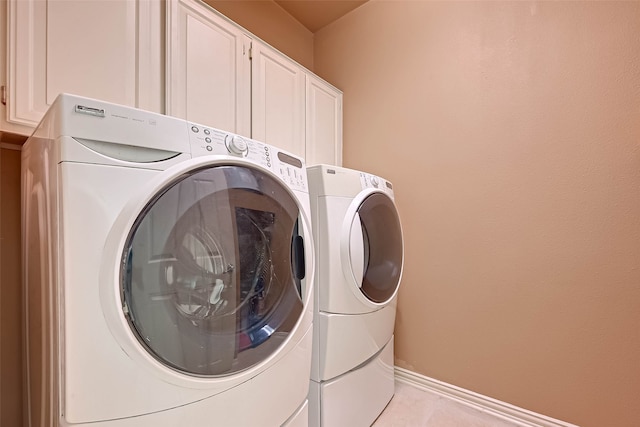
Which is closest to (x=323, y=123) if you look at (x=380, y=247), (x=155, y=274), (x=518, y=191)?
(x=380, y=247)

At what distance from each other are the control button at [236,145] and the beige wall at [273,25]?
4.37 feet

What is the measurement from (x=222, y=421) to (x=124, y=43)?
1.28 meters

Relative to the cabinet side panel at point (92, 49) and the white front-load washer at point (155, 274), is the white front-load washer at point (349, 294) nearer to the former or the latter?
the white front-load washer at point (155, 274)

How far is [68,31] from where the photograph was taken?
3.10ft

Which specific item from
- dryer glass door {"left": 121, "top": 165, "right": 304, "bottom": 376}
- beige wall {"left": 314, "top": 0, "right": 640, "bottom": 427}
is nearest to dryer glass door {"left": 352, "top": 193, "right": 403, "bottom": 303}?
beige wall {"left": 314, "top": 0, "right": 640, "bottom": 427}

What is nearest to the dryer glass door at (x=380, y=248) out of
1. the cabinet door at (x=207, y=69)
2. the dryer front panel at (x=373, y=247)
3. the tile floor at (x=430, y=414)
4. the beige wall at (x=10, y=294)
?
the dryer front panel at (x=373, y=247)

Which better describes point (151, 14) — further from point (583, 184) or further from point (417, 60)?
point (583, 184)

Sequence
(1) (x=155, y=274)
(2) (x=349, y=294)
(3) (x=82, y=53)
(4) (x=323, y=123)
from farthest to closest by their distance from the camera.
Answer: (4) (x=323, y=123) → (2) (x=349, y=294) → (3) (x=82, y=53) → (1) (x=155, y=274)

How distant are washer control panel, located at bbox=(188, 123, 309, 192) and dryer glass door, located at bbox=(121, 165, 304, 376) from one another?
0.04m

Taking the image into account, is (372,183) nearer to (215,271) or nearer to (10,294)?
(215,271)

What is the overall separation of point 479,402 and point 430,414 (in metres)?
0.28

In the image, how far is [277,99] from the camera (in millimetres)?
1608

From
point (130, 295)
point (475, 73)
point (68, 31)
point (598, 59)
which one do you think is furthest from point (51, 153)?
point (598, 59)

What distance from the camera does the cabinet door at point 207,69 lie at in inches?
46.6
